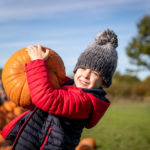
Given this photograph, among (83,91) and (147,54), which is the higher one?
(83,91)

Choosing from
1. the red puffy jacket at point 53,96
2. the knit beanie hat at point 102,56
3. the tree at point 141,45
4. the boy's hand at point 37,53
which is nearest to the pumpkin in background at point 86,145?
the knit beanie hat at point 102,56

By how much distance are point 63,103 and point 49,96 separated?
141mm

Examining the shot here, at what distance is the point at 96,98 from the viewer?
7.55ft

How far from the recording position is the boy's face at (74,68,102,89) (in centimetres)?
233

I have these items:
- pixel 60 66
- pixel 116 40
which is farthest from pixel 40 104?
pixel 116 40

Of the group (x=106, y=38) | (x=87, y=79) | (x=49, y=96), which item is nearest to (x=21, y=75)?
(x=49, y=96)

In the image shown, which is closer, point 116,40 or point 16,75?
→ point 16,75

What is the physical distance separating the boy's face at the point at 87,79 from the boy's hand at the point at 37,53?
0.36m

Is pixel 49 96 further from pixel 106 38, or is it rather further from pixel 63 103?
pixel 106 38

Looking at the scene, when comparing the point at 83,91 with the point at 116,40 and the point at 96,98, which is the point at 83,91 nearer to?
the point at 96,98

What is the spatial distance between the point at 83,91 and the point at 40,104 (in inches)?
17.0

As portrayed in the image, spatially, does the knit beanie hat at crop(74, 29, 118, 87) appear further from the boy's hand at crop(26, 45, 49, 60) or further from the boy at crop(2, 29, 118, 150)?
the boy's hand at crop(26, 45, 49, 60)

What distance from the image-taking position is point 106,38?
105 inches

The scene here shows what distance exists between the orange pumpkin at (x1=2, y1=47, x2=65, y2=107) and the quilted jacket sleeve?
105 mm
